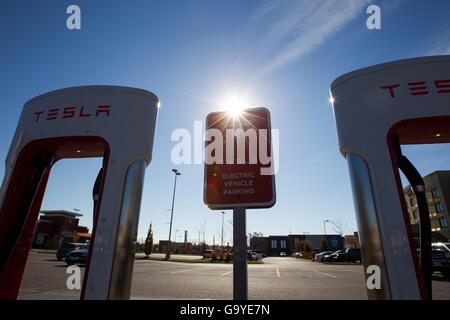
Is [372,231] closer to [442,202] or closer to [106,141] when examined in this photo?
[106,141]

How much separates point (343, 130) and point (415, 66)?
813mm

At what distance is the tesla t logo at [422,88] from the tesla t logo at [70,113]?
264 cm

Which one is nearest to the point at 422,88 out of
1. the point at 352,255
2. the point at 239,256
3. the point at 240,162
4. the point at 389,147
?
the point at 389,147

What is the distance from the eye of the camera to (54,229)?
158ft

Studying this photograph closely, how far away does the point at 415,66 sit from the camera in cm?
224

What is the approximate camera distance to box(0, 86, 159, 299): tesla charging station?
214 centimetres

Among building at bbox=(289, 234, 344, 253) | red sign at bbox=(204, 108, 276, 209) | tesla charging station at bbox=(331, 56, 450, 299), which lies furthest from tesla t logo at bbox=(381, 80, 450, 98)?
building at bbox=(289, 234, 344, 253)

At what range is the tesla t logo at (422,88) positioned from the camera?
7.09 feet

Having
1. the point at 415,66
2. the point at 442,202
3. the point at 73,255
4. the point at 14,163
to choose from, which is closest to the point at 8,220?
the point at 14,163

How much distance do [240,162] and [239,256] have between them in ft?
2.49

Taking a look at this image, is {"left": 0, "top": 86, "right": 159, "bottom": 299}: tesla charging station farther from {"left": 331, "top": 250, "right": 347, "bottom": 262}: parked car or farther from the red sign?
{"left": 331, "top": 250, "right": 347, "bottom": 262}: parked car

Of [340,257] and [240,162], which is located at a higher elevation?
[240,162]

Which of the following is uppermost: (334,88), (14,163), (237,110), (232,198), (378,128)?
(334,88)

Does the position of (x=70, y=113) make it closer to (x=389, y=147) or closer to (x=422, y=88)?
(x=389, y=147)
